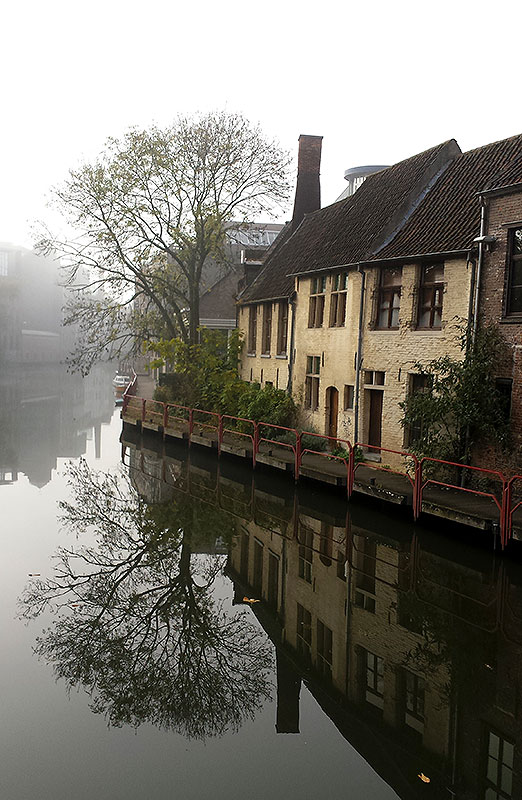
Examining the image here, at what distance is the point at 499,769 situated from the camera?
20.2ft

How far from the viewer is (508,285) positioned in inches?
577

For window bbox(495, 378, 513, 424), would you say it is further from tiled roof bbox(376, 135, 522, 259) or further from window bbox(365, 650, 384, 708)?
window bbox(365, 650, 384, 708)

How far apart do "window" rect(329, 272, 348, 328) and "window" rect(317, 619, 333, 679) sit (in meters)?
12.9

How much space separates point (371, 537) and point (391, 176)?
13032mm

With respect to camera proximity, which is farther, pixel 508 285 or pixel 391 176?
pixel 391 176

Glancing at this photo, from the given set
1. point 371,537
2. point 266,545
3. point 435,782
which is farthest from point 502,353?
point 435,782

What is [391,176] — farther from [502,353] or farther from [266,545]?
[266,545]

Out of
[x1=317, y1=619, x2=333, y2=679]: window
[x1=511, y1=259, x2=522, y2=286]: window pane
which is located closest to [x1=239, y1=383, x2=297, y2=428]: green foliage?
[x1=511, y1=259, x2=522, y2=286]: window pane

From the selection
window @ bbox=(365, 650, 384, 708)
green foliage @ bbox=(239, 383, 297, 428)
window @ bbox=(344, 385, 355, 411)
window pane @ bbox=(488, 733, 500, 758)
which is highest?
window @ bbox=(344, 385, 355, 411)

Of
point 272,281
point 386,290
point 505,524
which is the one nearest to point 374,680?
point 505,524

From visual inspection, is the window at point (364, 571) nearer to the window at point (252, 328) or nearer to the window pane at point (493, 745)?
the window pane at point (493, 745)

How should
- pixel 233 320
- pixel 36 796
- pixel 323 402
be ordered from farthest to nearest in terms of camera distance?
pixel 233 320
pixel 323 402
pixel 36 796

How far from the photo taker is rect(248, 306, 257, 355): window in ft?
95.5

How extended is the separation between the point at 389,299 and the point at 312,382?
16.5ft
